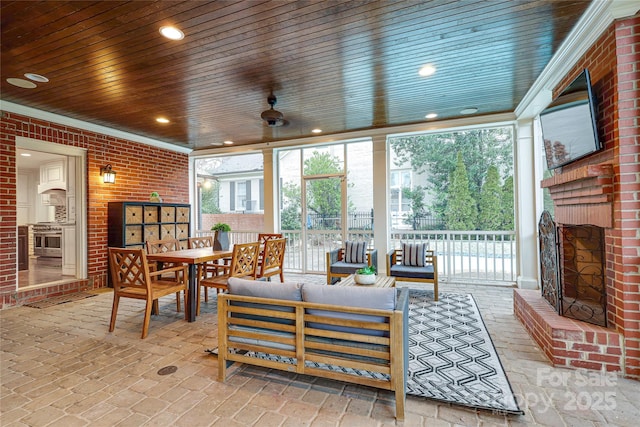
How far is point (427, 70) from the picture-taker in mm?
3188

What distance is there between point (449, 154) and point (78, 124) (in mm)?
6142

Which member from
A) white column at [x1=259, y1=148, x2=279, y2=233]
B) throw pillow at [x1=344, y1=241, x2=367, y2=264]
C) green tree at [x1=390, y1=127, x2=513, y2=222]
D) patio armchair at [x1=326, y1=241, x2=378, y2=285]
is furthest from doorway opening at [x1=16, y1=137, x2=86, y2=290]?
green tree at [x1=390, y1=127, x2=513, y2=222]

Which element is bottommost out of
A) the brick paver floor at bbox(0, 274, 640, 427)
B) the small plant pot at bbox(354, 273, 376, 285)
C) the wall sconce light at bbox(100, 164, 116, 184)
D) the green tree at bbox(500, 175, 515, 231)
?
the brick paver floor at bbox(0, 274, 640, 427)

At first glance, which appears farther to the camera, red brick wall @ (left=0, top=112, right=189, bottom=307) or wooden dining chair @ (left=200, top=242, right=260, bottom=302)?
red brick wall @ (left=0, top=112, right=189, bottom=307)

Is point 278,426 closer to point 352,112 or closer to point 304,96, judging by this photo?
point 304,96

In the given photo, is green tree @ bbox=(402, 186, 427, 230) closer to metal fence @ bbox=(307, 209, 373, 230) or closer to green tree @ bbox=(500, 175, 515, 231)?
metal fence @ bbox=(307, 209, 373, 230)

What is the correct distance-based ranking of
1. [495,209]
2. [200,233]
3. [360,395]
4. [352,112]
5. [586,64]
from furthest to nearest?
1. [200,233]
2. [495,209]
3. [352,112]
4. [586,64]
5. [360,395]

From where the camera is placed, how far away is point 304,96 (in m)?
3.86

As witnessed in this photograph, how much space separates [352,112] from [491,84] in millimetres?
1817

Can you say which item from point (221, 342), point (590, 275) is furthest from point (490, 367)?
point (221, 342)

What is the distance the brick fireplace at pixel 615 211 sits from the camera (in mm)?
2102

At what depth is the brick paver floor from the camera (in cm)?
173

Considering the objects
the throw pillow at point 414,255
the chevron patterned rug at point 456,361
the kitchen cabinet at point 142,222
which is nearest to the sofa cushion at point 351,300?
the chevron patterned rug at point 456,361

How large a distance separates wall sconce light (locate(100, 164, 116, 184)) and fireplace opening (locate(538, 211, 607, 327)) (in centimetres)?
626
